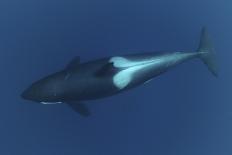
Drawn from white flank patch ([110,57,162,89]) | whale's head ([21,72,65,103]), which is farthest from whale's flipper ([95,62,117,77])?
whale's head ([21,72,65,103])

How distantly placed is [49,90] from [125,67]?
4.87 feet

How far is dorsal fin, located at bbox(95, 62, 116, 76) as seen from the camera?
276 inches

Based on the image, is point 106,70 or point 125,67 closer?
point 106,70

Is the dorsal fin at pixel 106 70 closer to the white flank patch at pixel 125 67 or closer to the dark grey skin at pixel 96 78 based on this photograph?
the dark grey skin at pixel 96 78

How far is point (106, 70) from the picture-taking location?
23.3ft

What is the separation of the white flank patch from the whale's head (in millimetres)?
1021

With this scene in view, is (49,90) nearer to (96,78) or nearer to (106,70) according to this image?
(96,78)

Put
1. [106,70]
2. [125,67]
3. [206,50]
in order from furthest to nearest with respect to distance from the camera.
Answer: [206,50]
[125,67]
[106,70]

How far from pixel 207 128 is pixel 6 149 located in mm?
5031

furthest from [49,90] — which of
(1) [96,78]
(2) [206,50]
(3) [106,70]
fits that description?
(2) [206,50]

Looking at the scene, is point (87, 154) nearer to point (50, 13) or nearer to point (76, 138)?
point (76, 138)

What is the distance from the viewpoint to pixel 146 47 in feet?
32.9

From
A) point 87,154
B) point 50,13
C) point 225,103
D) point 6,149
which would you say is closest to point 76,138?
point 87,154

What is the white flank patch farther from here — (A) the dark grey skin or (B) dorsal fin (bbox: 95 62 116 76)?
(B) dorsal fin (bbox: 95 62 116 76)
